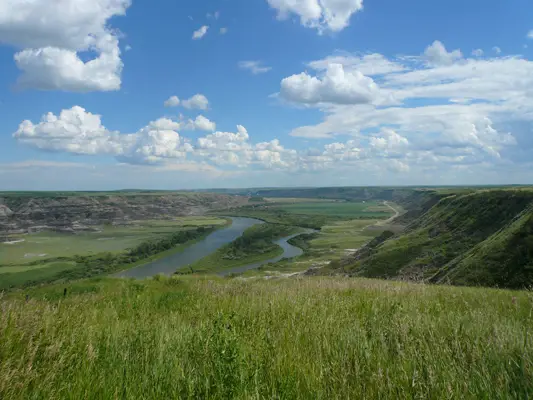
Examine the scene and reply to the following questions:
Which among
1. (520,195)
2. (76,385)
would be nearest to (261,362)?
(76,385)

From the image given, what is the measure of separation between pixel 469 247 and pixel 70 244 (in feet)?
407

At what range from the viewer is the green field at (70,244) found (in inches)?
4087

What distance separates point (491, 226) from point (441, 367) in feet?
210

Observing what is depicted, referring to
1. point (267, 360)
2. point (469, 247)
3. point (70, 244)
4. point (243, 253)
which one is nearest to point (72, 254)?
point (70, 244)

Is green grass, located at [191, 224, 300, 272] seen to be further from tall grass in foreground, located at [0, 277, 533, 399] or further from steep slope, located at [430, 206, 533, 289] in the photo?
tall grass in foreground, located at [0, 277, 533, 399]

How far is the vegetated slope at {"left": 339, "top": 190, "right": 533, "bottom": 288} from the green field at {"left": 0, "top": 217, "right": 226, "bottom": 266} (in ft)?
275

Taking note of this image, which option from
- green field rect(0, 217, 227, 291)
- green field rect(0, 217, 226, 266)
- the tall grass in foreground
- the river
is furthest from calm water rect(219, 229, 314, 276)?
the tall grass in foreground

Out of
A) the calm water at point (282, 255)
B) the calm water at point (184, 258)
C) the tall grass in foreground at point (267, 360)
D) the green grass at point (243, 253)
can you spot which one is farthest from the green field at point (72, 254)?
the tall grass in foreground at point (267, 360)

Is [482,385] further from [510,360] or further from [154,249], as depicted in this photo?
[154,249]

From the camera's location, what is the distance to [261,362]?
11.8 feet

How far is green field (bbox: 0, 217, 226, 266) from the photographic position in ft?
341

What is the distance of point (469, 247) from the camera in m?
53.0

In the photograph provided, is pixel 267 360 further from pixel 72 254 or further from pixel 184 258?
pixel 72 254

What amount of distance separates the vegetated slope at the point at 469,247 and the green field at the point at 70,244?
83.9 m
